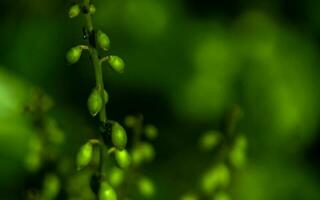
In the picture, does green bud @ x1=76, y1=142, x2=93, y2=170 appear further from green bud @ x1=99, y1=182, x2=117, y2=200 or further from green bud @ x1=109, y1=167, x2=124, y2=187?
green bud @ x1=109, y1=167, x2=124, y2=187

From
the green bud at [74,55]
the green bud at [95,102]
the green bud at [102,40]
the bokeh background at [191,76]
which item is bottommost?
the green bud at [95,102]

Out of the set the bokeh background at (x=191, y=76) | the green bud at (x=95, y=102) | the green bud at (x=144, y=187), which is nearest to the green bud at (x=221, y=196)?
the green bud at (x=144, y=187)

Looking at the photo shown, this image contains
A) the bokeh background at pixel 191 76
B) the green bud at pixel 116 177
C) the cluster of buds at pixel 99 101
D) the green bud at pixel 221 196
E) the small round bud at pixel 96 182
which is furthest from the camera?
the bokeh background at pixel 191 76

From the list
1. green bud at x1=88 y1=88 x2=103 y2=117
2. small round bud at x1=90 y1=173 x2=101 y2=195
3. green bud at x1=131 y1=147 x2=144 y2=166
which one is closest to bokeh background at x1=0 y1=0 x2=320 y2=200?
green bud at x1=131 y1=147 x2=144 y2=166

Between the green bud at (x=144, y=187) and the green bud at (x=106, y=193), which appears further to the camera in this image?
the green bud at (x=144, y=187)

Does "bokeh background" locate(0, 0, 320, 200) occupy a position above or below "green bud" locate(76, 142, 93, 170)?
above

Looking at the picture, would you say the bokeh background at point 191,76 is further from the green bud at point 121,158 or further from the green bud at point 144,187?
the green bud at point 121,158

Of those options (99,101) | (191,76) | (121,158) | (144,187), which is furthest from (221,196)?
(191,76)

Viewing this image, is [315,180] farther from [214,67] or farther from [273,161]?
[214,67]

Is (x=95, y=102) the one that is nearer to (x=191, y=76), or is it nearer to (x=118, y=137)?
(x=118, y=137)
